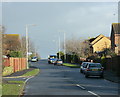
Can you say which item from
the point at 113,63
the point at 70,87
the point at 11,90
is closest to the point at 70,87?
the point at 70,87

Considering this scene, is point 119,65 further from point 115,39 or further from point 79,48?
point 79,48

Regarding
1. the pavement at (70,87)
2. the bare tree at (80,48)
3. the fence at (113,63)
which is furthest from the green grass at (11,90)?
the bare tree at (80,48)

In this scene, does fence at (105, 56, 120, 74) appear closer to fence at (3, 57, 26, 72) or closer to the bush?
the bush

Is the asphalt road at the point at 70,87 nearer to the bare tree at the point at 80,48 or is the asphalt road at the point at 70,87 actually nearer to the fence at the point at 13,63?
the fence at the point at 13,63

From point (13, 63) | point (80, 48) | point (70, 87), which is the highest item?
point (80, 48)

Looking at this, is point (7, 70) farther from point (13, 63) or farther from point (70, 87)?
point (70, 87)

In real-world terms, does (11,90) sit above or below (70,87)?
above

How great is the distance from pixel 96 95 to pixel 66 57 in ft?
245

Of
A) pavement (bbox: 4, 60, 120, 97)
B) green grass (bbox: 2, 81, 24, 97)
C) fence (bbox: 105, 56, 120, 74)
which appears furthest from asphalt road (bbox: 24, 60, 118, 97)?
fence (bbox: 105, 56, 120, 74)

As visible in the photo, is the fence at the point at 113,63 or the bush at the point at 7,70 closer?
the bush at the point at 7,70

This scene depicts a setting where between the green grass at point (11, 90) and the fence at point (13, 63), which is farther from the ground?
the fence at point (13, 63)

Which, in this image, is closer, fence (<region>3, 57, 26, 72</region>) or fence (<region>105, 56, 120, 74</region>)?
fence (<region>105, 56, 120, 74</region>)

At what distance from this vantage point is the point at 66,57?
295 feet

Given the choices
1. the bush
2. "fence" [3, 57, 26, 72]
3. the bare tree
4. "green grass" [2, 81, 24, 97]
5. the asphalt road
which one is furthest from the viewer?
the bare tree
